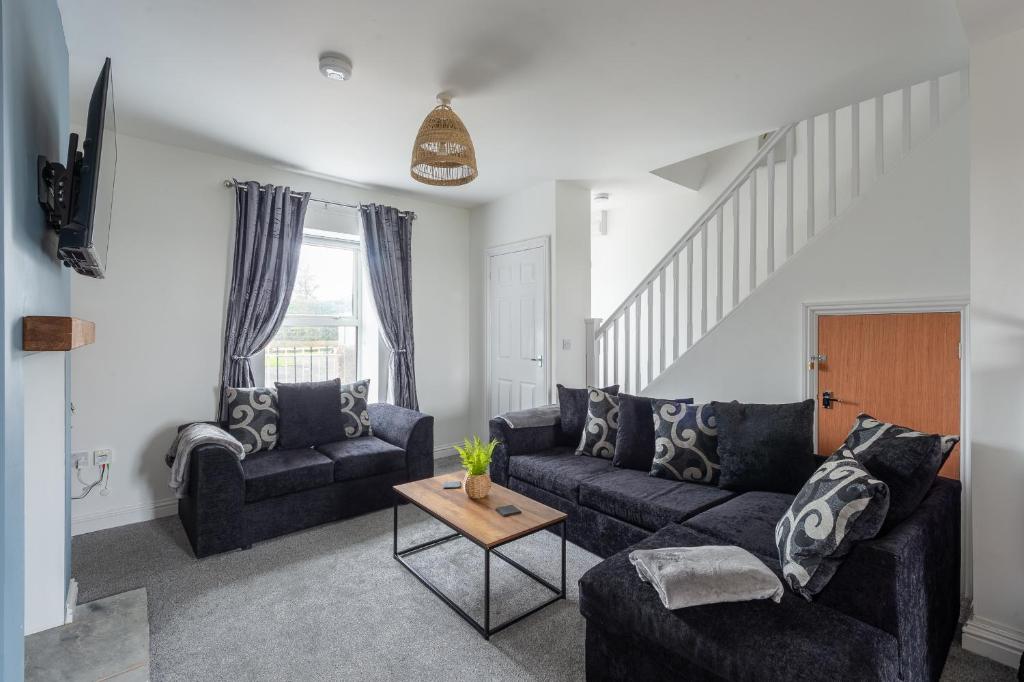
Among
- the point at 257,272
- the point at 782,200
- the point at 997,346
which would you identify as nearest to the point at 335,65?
the point at 257,272

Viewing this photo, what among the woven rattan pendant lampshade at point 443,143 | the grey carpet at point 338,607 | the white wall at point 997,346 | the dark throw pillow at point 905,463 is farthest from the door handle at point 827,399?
the woven rattan pendant lampshade at point 443,143

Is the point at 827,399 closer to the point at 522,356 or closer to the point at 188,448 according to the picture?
the point at 522,356

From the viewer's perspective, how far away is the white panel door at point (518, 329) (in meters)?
4.38

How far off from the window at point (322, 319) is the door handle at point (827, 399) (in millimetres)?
3621

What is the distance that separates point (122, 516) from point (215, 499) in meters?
1.07

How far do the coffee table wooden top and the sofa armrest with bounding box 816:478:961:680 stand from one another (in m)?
1.14

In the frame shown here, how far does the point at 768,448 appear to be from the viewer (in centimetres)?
252

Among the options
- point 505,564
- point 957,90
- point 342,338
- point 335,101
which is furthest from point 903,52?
point 342,338

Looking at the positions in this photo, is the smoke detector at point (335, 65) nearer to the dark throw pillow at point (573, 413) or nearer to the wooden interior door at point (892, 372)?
the dark throw pillow at point (573, 413)

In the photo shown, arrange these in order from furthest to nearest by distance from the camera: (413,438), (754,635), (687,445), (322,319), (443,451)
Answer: (443,451)
(322,319)
(413,438)
(687,445)
(754,635)

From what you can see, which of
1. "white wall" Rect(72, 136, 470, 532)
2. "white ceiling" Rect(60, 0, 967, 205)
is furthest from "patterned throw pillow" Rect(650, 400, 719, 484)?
"white wall" Rect(72, 136, 470, 532)

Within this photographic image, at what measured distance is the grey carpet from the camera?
6.28 feet

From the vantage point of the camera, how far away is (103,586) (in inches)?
98.3

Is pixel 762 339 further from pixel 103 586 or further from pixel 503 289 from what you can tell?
pixel 103 586
